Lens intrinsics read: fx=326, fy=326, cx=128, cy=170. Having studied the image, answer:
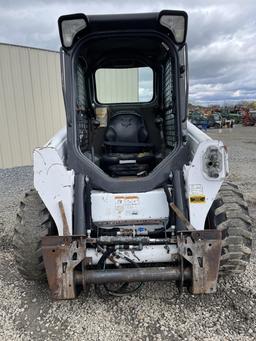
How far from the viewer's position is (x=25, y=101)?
29.2 feet

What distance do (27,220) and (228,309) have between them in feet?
6.14

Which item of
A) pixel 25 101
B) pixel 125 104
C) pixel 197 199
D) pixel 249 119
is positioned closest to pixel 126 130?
pixel 125 104

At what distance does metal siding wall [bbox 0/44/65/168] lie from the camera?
848 cm

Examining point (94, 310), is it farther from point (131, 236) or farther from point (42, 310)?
point (131, 236)

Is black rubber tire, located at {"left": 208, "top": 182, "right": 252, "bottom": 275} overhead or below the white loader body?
below

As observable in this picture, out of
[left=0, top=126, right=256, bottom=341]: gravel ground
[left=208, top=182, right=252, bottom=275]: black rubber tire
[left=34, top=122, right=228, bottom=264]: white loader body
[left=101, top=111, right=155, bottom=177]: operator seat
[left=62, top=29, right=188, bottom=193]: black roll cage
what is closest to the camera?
[left=0, top=126, right=256, bottom=341]: gravel ground

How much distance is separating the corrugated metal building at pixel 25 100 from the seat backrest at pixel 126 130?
414 centimetres

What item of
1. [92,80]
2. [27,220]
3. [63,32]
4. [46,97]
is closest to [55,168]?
[27,220]

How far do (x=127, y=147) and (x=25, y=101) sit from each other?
6.00m

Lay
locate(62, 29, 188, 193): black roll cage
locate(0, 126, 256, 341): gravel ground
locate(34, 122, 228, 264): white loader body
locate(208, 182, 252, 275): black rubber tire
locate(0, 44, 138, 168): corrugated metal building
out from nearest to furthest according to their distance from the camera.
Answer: locate(0, 126, 256, 341): gravel ground < locate(34, 122, 228, 264): white loader body < locate(208, 182, 252, 275): black rubber tire < locate(62, 29, 188, 193): black roll cage < locate(0, 44, 138, 168): corrugated metal building

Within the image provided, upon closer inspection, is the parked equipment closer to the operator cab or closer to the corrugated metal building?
the corrugated metal building

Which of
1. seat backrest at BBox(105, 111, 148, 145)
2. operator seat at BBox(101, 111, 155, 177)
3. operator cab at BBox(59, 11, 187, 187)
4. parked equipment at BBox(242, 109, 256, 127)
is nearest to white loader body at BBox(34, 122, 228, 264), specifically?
operator cab at BBox(59, 11, 187, 187)

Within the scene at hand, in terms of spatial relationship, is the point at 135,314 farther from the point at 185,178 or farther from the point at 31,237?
the point at 185,178

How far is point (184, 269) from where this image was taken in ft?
8.46
